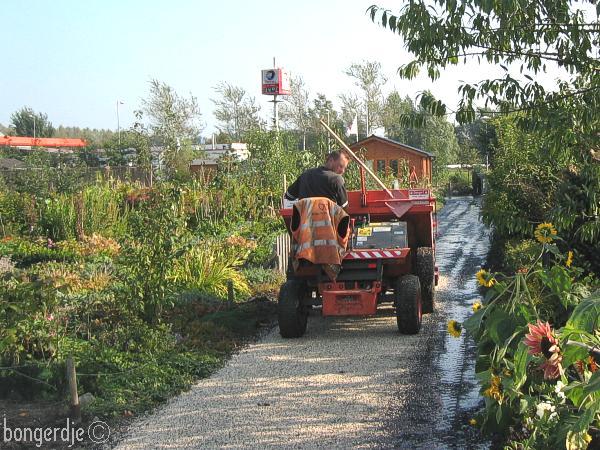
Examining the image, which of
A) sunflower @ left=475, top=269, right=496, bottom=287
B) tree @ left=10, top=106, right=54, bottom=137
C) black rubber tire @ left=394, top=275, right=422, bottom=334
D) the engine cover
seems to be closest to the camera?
sunflower @ left=475, top=269, right=496, bottom=287

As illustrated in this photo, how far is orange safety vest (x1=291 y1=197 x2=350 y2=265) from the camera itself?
8766mm

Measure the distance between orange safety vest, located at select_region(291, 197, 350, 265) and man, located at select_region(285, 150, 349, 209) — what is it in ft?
1.01

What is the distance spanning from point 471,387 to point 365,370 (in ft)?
3.57

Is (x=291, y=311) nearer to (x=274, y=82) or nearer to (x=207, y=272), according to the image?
(x=207, y=272)

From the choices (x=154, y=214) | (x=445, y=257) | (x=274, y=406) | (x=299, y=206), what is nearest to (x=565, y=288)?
(x=274, y=406)

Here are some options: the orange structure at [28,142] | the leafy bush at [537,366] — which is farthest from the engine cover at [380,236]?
the orange structure at [28,142]

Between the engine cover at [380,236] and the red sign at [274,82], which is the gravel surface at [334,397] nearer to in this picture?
the engine cover at [380,236]

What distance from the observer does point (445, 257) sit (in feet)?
55.0

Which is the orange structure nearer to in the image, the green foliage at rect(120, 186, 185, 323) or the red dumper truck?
the red dumper truck

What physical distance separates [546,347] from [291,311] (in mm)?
6006

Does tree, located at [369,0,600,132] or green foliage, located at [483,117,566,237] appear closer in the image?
tree, located at [369,0,600,132]

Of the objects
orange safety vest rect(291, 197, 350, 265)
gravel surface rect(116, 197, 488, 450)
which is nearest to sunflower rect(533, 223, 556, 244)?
gravel surface rect(116, 197, 488, 450)

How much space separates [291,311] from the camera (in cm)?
885

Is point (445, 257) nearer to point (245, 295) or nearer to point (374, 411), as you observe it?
point (245, 295)
